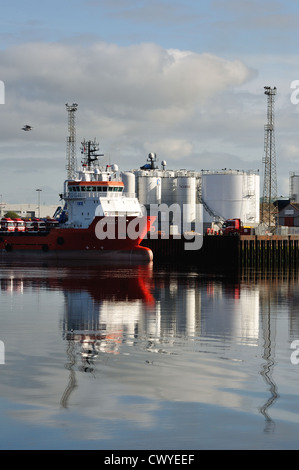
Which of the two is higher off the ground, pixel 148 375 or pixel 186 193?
pixel 186 193

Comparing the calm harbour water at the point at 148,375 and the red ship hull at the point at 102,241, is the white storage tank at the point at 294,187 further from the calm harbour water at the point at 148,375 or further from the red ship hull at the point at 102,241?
the calm harbour water at the point at 148,375

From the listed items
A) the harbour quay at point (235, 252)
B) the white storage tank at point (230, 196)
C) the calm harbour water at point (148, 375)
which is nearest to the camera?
the calm harbour water at point (148, 375)

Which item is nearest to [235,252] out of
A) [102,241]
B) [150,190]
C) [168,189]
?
[102,241]

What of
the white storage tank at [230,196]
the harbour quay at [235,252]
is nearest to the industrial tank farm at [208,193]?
the white storage tank at [230,196]

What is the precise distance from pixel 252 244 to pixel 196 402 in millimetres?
70507

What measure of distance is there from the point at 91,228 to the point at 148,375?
2502 inches

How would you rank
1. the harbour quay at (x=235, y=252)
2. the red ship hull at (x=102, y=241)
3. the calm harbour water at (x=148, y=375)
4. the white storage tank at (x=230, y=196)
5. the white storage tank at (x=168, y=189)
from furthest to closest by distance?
the white storage tank at (x=168, y=189) → the white storage tank at (x=230, y=196) → the harbour quay at (x=235, y=252) → the red ship hull at (x=102, y=241) → the calm harbour water at (x=148, y=375)

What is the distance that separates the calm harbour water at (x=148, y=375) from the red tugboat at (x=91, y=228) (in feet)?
137

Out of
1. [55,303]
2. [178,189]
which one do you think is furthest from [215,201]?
[55,303]

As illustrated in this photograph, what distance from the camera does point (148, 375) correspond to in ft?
64.0

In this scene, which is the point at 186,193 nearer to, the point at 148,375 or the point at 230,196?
the point at 230,196

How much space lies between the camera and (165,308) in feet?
122

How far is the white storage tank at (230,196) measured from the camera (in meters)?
117

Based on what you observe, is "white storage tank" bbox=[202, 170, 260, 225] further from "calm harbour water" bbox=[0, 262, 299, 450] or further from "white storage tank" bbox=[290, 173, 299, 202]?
"calm harbour water" bbox=[0, 262, 299, 450]
